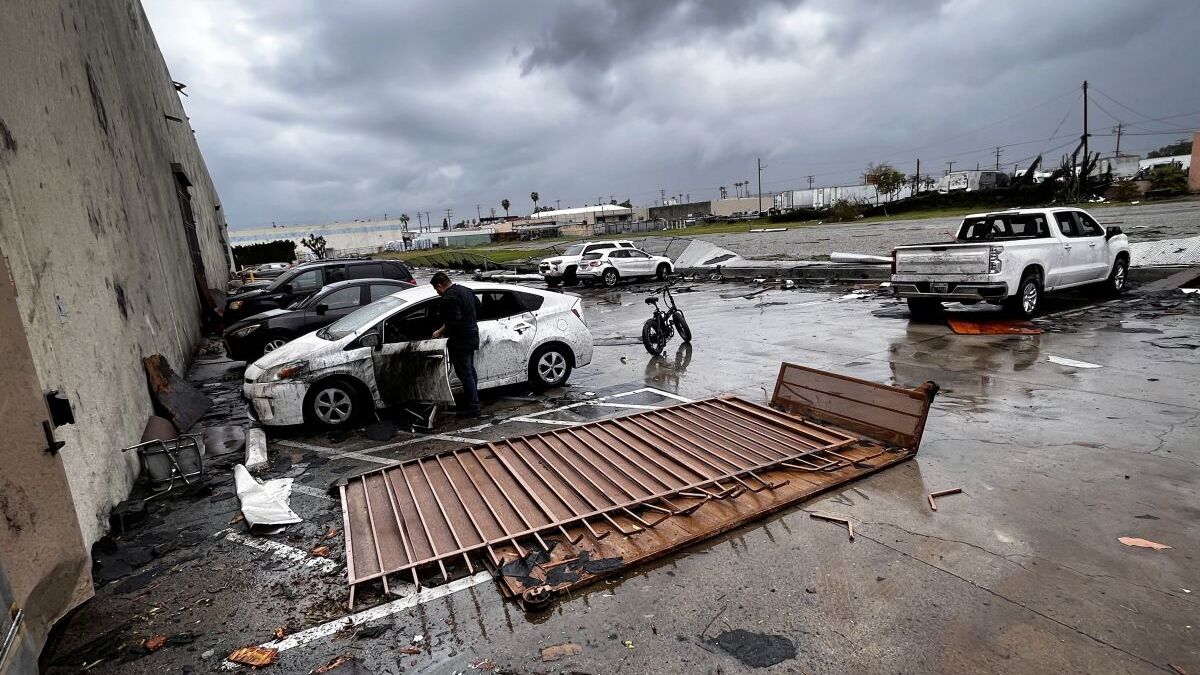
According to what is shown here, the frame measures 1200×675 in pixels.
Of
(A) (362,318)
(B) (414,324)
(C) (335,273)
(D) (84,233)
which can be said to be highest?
(D) (84,233)

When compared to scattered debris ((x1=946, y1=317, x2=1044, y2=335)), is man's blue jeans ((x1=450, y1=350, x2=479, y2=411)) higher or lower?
higher

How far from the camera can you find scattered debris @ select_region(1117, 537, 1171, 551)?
371 cm

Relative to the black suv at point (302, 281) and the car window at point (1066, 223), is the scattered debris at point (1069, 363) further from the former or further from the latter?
the black suv at point (302, 281)

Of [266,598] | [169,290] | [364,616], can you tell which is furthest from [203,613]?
[169,290]

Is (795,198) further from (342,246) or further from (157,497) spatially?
(157,497)

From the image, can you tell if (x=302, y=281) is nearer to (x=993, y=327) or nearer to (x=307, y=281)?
(x=307, y=281)

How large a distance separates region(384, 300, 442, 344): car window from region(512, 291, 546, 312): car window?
1.22 m

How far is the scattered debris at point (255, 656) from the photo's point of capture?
322 centimetres

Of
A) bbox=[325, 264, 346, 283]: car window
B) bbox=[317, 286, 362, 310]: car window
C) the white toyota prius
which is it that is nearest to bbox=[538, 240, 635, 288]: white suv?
bbox=[325, 264, 346, 283]: car window

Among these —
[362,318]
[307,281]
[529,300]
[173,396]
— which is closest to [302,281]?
[307,281]

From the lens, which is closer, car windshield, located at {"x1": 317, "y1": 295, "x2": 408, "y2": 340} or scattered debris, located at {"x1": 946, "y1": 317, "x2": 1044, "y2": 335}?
car windshield, located at {"x1": 317, "y1": 295, "x2": 408, "y2": 340}

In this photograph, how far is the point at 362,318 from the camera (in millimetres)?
7512

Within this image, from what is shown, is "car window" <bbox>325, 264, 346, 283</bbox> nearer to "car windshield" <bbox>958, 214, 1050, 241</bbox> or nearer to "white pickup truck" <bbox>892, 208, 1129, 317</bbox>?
"white pickup truck" <bbox>892, 208, 1129, 317</bbox>

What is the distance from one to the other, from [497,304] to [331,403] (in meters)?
2.41
